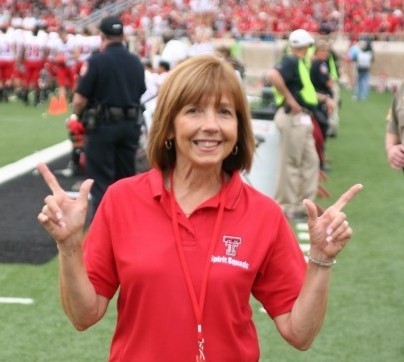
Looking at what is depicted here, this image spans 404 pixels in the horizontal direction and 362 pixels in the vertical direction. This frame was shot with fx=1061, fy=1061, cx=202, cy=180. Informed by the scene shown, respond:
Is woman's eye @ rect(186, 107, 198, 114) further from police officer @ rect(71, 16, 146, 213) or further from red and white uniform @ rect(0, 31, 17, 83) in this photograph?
red and white uniform @ rect(0, 31, 17, 83)

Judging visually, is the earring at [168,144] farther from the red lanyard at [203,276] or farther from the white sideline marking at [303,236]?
the white sideline marking at [303,236]

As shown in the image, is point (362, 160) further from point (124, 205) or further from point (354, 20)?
point (354, 20)

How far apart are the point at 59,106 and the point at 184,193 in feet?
59.5

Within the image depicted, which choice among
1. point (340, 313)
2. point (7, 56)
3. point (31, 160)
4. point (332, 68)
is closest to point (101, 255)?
point (340, 313)

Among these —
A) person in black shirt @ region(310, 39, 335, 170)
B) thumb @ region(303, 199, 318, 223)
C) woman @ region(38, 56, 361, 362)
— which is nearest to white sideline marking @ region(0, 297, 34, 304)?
woman @ region(38, 56, 361, 362)

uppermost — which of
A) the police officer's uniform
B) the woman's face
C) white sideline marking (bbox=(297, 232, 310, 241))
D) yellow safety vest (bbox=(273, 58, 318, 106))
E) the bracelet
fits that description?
the woman's face

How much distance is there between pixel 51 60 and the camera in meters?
24.2

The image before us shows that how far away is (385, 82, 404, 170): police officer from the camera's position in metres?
5.75

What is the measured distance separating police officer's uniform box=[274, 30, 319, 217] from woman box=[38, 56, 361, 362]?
6.87 metres

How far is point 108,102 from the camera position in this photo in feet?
27.9

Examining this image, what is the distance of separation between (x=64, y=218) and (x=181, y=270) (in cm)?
34

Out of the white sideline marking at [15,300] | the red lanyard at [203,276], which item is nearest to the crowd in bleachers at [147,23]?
the white sideline marking at [15,300]

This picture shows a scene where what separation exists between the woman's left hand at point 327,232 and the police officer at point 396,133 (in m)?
2.97

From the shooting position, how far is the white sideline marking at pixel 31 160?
12570mm
